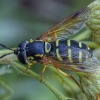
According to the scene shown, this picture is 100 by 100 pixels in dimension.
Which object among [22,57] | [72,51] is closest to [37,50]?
[22,57]

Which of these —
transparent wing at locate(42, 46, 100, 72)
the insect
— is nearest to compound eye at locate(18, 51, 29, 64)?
the insect

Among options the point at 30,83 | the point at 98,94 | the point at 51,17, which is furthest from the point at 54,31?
the point at 51,17

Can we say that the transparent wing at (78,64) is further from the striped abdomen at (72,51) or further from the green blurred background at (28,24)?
the green blurred background at (28,24)

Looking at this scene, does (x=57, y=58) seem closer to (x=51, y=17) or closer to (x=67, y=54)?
(x=67, y=54)

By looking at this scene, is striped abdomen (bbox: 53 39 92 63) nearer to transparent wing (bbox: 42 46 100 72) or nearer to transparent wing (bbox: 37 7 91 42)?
transparent wing (bbox: 42 46 100 72)

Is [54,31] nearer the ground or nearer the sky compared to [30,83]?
nearer the sky

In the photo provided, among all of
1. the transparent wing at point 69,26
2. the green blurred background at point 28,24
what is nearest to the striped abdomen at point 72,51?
the transparent wing at point 69,26
